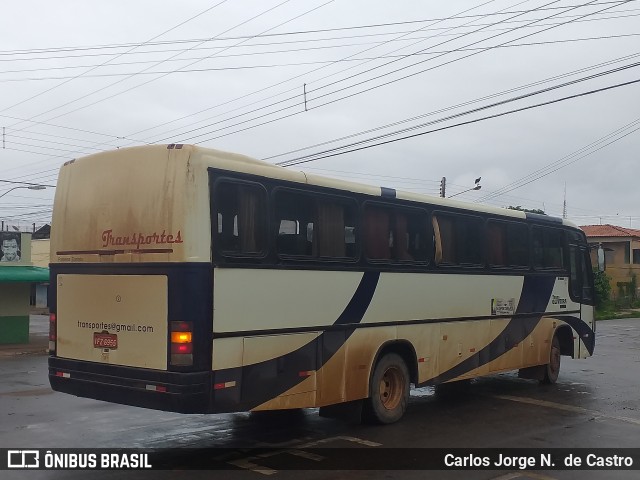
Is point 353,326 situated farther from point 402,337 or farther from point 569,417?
point 569,417

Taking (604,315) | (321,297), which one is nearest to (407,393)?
(321,297)

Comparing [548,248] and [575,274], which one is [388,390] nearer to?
[548,248]

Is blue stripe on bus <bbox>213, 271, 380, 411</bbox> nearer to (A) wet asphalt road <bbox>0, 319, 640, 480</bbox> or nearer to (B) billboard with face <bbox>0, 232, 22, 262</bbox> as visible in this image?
(A) wet asphalt road <bbox>0, 319, 640, 480</bbox>

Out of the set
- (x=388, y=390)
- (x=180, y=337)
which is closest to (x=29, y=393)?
(x=388, y=390)

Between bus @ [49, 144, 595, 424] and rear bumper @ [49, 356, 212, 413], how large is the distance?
2 cm

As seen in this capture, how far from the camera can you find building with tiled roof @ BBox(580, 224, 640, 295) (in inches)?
2083

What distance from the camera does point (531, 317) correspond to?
1402 centimetres

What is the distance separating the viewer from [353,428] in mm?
10227

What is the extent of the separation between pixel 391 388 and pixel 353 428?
918 mm

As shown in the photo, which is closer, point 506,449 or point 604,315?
point 506,449

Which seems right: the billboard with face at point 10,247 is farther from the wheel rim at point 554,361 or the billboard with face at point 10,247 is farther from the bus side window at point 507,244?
the wheel rim at point 554,361

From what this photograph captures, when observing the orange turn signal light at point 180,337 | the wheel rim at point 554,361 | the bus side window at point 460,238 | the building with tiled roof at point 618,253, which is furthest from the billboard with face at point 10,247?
the building with tiled roof at point 618,253

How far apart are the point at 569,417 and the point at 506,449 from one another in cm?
272

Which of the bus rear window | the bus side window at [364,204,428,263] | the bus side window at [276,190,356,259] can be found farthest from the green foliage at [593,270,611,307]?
the bus rear window
